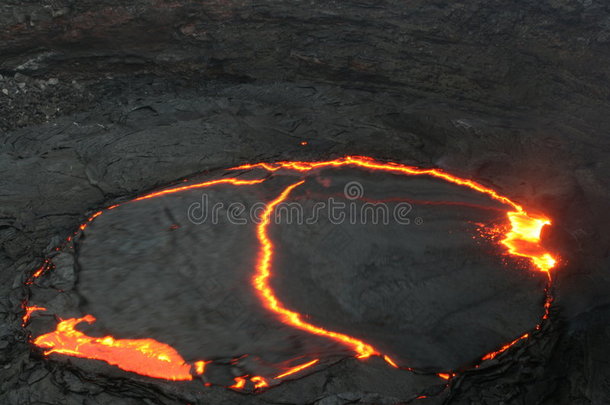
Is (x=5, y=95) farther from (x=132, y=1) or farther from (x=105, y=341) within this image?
(x=105, y=341)

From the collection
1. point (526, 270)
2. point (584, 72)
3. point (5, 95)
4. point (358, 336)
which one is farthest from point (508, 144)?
point (5, 95)

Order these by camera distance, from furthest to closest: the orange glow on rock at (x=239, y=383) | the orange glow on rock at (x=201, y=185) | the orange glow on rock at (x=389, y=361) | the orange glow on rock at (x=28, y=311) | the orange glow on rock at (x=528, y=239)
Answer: the orange glow on rock at (x=201, y=185), the orange glow on rock at (x=528, y=239), the orange glow on rock at (x=28, y=311), the orange glow on rock at (x=389, y=361), the orange glow on rock at (x=239, y=383)

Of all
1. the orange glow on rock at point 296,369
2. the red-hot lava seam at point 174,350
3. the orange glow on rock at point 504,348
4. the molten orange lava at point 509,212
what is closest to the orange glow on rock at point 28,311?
the red-hot lava seam at point 174,350

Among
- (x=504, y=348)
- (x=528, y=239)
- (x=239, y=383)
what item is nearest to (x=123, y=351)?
(x=239, y=383)

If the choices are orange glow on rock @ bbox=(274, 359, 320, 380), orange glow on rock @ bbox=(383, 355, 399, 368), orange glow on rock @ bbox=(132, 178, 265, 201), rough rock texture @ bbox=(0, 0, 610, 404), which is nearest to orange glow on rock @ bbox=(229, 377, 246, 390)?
orange glow on rock @ bbox=(274, 359, 320, 380)

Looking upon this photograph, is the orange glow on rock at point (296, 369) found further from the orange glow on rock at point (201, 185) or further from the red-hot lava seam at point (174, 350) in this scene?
the orange glow on rock at point (201, 185)

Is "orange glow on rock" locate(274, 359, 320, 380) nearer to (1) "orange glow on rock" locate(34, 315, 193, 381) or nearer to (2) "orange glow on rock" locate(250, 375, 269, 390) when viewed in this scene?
(2) "orange glow on rock" locate(250, 375, 269, 390)

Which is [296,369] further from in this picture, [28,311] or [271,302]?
[28,311]
